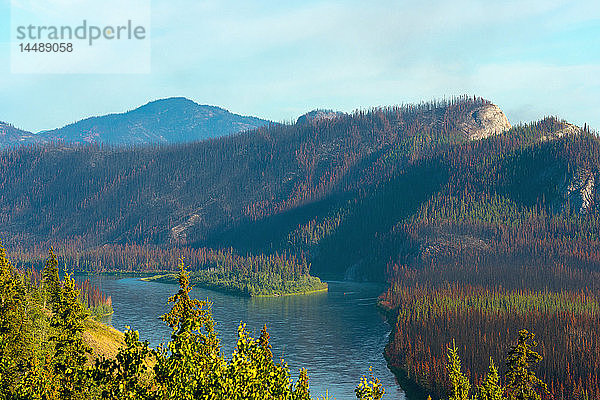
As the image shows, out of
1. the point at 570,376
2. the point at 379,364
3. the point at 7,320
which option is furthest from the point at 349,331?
the point at 7,320

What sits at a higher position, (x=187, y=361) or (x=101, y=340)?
(x=187, y=361)

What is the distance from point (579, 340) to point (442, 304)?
54904 mm

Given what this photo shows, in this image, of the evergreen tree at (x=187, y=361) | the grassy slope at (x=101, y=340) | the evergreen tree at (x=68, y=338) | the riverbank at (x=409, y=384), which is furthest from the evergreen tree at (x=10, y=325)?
the riverbank at (x=409, y=384)

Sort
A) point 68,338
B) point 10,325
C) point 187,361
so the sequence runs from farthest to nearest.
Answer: point 10,325 < point 68,338 < point 187,361

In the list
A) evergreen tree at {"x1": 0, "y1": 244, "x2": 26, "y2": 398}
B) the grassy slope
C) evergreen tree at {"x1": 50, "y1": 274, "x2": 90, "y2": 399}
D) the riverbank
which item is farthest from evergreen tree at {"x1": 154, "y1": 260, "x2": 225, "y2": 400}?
the riverbank

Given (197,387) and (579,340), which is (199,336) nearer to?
(197,387)

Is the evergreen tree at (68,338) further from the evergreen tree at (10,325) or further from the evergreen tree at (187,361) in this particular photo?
the evergreen tree at (187,361)

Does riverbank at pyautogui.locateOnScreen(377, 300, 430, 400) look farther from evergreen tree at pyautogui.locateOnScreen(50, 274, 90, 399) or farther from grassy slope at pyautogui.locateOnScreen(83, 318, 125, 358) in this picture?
evergreen tree at pyautogui.locateOnScreen(50, 274, 90, 399)

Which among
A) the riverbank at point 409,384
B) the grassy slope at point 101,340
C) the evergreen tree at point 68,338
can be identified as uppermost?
the evergreen tree at point 68,338

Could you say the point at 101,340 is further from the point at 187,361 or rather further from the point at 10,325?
the point at 187,361

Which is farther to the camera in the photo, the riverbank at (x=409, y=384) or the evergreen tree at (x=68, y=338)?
the riverbank at (x=409, y=384)

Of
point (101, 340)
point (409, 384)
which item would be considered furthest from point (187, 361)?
point (409, 384)

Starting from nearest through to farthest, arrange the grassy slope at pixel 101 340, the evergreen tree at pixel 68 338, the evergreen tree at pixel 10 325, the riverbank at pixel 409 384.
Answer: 1. the evergreen tree at pixel 68 338
2. the evergreen tree at pixel 10 325
3. the grassy slope at pixel 101 340
4. the riverbank at pixel 409 384

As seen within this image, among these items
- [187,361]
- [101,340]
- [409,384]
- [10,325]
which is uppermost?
[187,361]
